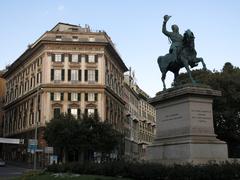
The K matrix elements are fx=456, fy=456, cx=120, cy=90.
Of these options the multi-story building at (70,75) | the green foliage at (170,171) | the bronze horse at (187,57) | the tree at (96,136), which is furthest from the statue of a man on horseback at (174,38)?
the multi-story building at (70,75)

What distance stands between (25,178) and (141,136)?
115 meters

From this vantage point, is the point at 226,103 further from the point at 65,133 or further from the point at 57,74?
the point at 57,74

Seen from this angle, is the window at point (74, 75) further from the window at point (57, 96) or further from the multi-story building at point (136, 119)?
the multi-story building at point (136, 119)

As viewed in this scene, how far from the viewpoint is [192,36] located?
2252cm

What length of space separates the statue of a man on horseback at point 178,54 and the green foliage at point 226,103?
26221 millimetres

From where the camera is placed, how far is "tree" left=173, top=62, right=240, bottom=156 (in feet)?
168

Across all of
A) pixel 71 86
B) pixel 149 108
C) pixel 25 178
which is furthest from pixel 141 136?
pixel 25 178

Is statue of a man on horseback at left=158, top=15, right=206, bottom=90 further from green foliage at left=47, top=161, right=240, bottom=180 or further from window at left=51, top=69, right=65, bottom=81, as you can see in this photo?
window at left=51, top=69, right=65, bottom=81

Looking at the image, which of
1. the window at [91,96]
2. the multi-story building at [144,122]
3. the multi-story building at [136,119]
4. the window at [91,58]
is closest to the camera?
A: the window at [91,96]

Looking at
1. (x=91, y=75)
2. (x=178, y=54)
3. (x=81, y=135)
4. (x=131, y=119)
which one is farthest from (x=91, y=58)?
(x=178, y=54)

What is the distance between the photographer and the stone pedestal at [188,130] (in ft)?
66.0

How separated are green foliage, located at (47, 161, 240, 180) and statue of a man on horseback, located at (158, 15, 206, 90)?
19.1 feet

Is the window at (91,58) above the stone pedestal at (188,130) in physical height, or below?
above

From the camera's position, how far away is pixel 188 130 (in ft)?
67.4
